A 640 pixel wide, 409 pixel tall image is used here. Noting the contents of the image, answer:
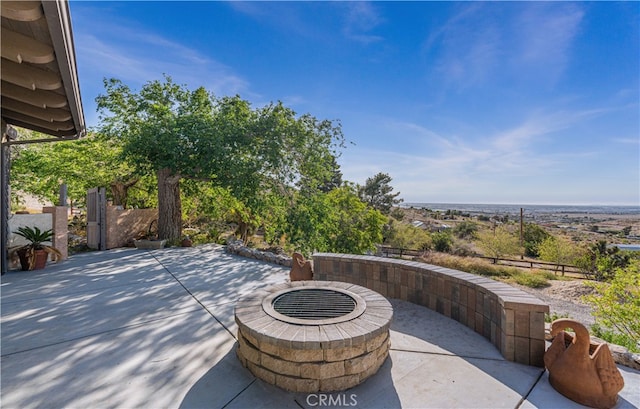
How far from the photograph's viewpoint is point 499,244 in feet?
74.8

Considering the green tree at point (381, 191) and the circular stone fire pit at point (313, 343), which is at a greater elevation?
the green tree at point (381, 191)

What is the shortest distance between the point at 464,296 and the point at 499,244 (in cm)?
2409

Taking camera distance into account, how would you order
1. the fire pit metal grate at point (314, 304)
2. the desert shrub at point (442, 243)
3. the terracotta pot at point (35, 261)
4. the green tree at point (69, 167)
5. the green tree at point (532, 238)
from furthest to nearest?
the green tree at point (532, 238) → the desert shrub at point (442, 243) → the green tree at point (69, 167) → the terracotta pot at point (35, 261) → the fire pit metal grate at point (314, 304)

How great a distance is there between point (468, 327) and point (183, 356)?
3.03 meters

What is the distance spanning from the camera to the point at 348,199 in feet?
40.6

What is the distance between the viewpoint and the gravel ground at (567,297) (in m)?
10.2

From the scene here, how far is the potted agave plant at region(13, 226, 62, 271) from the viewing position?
5641mm

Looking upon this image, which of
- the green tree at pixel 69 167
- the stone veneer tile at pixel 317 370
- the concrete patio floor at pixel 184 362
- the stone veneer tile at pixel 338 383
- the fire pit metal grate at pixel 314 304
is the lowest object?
the concrete patio floor at pixel 184 362

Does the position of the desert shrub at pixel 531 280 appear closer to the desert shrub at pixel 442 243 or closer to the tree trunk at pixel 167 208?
the desert shrub at pixel 442 243

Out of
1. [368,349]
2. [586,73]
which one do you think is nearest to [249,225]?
[368,349]

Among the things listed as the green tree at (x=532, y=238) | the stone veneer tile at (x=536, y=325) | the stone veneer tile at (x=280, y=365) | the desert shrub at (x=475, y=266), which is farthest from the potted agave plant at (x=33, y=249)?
the green tree at (x=532, y=238)

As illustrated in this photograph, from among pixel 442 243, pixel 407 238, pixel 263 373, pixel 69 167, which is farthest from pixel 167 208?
pixel 442 243

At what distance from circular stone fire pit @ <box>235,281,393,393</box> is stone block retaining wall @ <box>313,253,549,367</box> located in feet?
3.61

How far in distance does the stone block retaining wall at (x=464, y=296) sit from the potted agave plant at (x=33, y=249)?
6.07 meters
